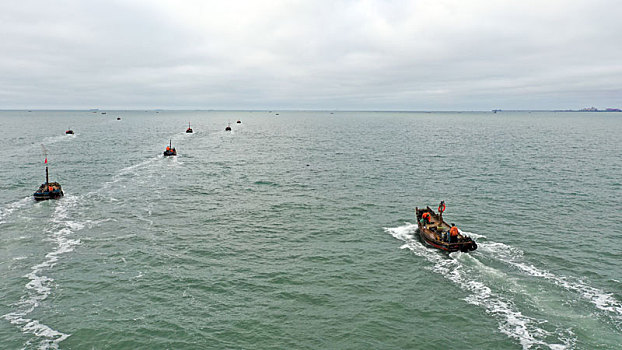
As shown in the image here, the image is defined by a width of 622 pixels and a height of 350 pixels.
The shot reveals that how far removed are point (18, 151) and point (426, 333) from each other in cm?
13467

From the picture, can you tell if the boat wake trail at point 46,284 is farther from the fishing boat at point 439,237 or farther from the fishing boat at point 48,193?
the fishing boat at point 439,237

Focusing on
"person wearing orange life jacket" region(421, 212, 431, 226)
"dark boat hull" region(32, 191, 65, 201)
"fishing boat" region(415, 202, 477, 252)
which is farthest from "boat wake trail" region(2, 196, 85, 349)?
"person wearing orange life jacket" region(421, 212, 431, 226)

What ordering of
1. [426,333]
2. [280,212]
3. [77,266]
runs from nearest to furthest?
[426,333]
[77,266]
[280,212]

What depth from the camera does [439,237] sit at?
4066 cm

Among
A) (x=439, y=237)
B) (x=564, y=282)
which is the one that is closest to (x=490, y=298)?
(x=564, y=282)

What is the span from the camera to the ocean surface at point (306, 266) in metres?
26.5

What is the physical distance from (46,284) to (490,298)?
39.0 meters

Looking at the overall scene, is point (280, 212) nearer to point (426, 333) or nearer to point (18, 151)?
point (426, 333)

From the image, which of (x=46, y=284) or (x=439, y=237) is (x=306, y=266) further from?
(x=46, y=284)

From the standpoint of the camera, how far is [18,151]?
374 ft

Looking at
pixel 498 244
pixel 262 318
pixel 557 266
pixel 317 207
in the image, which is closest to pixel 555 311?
pixel 557 266

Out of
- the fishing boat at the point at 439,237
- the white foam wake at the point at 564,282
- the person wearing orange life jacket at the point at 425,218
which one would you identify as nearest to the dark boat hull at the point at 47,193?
the fishing boat at the point at 439,237

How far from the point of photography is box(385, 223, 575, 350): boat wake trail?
25.7 meters

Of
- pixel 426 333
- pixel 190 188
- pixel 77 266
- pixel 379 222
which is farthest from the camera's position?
pixel 190 188
